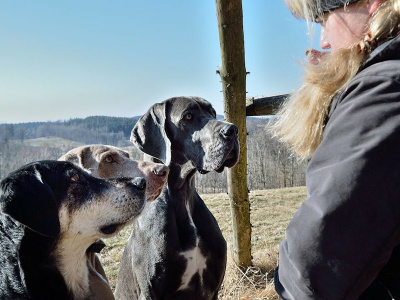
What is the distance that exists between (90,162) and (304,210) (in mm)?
3266

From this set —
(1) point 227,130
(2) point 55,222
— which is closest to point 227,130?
(1) point 227,130

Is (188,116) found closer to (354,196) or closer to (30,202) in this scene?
(30,202)

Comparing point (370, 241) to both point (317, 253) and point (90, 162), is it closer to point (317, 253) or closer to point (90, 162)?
point (317, 253)

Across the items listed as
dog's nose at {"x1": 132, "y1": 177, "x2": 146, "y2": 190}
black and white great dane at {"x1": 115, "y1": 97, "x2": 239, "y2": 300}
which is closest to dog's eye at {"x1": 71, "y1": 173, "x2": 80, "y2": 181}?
dog's nose at {"x1": 132, "y1": 177, "x2": 146, "y2": 190}

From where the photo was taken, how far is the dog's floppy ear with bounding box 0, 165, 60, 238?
2443 millimetres

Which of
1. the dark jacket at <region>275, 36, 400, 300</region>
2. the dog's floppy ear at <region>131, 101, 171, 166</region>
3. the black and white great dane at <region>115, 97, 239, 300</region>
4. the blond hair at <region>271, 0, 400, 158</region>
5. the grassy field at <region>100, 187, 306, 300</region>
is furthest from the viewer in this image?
the grassy field at <region>100, 187, 306, 300</region>

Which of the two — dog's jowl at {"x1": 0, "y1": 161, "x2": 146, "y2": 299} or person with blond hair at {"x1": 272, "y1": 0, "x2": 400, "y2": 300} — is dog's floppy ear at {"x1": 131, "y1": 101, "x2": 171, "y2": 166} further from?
person with blond hair at {"x1": 272, "y1": 0, "x2": 400, "y2": 300}

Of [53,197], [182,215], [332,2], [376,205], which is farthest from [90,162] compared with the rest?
[376,205]

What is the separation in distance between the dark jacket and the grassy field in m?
4.17

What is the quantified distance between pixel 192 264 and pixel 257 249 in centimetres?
404

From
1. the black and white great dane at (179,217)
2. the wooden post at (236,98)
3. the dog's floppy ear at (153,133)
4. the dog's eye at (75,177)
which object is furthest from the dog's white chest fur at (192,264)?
the wooden post at (236,98)

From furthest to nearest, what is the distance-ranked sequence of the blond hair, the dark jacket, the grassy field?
the grassy field
the blond hair
the dark jacket

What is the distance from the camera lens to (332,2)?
149 centimetres

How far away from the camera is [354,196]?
110cm
